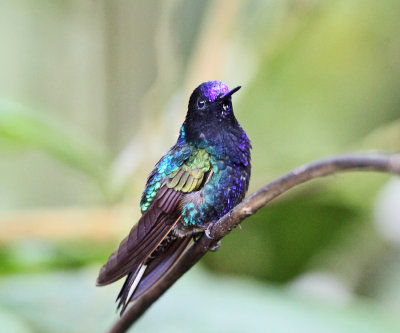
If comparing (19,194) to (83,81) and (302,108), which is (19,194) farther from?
(302,108)

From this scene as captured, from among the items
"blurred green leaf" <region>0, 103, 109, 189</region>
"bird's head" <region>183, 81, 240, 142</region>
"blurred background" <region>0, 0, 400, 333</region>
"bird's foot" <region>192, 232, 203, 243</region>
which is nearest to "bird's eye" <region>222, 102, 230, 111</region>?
"bird's head" <region>183, 81, 240, 142</region>

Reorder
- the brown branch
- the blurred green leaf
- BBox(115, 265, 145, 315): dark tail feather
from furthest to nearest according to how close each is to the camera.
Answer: the blurred green leaf < BBox(115, 265, 145, 315): dark tail feather < the brown branch

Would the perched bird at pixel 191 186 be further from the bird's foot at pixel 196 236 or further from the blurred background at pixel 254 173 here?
the blurred background at pixel 254 173

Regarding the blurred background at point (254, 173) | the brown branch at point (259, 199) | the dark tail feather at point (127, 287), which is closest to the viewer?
the brown branch at point (259, 199)

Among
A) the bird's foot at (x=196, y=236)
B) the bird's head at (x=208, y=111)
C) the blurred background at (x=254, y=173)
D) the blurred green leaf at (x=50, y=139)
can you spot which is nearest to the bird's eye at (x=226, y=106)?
the bird's head at (x=208, y=111)

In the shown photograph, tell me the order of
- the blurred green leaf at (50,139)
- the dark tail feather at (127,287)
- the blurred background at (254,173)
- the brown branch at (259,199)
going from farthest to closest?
the blurred green leaf at (50,139)
the blurred background at (254,173)
the dark tail feather at (127,287)
the brown branch at (259,199)

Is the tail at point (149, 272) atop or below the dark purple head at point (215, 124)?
below

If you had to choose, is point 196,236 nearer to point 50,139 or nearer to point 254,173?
point 50,139

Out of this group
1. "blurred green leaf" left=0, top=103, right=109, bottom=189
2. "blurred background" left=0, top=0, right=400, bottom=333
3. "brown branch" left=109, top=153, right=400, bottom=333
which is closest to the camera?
"brown branch" left=109, top=153, right=400, bottom=333

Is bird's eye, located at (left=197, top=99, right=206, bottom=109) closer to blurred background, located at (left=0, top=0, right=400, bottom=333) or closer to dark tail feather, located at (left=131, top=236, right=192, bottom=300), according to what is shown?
dark tail feather, located at (left=131, top=236, right=192, bottom=300)

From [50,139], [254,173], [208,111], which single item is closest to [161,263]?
[208,111]
